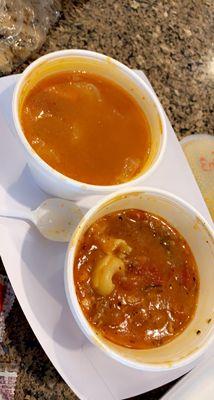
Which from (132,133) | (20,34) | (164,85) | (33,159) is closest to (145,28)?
(164,85)

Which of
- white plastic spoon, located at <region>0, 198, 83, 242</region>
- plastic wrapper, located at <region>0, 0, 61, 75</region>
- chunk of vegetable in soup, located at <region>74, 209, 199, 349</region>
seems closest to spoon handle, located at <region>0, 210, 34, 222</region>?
white plastic spoon, located at <region>0, 198, 83, 242</region>

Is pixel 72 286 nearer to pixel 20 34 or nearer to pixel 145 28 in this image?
pixel 20 34

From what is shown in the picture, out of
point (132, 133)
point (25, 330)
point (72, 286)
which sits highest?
point (132, 133)

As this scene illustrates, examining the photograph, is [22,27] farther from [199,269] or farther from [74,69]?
[199,269]

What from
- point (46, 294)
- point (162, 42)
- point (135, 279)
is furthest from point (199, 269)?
point (162, 42)

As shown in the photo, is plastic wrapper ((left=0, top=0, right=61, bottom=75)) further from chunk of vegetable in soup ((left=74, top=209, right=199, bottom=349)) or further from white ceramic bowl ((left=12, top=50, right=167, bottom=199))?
chunk of vegetable in soup ((left=74, top=209, right=199, bottom=349))
